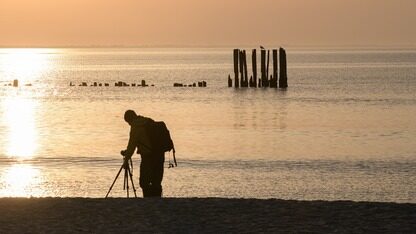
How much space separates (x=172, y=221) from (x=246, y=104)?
2486 inches

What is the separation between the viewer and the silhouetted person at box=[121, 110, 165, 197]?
18109mm

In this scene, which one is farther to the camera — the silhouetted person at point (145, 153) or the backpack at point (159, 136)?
the backpack at point (159, 136)

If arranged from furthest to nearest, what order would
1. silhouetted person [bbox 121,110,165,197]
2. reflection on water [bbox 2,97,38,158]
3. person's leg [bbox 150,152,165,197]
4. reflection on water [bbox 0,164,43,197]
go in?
reflection on water [bbox 2,97,38,158] < reflection on water [bbox 0,164,43,197] < person's leg [bbox 150,152,165,197] < silhouetted person [bbox 121,110,165,197]

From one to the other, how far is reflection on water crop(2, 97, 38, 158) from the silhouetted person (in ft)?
69.6

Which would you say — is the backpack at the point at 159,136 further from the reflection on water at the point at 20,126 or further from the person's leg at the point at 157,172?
the reflection on water at the point at 20,126

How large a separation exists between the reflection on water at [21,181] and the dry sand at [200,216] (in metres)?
11.6

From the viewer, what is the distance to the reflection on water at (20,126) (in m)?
42.2

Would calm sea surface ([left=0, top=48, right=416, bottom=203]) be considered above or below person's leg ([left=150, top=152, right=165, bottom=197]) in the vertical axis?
below

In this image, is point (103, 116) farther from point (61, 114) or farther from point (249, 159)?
point (249, 159)

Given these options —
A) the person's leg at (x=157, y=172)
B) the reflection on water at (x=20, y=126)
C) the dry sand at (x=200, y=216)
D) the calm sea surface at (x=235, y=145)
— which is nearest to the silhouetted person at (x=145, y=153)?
the person's leg at (x=157, y=172)

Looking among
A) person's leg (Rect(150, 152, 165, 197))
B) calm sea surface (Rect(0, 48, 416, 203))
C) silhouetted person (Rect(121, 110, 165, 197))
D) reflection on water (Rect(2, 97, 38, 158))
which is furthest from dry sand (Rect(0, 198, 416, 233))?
reflection on water (Rect(2, 97, 38, 158))

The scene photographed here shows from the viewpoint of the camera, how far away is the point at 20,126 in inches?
2302

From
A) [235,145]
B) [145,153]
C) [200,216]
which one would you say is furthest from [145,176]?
[235,145]

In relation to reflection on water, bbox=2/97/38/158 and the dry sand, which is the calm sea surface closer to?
reflection on water, bbox=2/97/38/158
